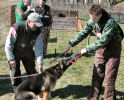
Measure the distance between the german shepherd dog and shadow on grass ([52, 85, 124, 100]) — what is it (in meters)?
0.97

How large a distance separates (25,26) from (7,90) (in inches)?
81.6

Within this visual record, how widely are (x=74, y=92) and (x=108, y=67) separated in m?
1.46

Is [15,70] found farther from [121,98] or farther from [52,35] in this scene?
[52,35]

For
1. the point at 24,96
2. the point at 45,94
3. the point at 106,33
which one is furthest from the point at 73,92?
the point at 106,33

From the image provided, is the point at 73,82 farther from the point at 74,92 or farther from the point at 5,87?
the point at 5,87

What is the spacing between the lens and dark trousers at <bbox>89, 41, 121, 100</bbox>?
12.7 feet

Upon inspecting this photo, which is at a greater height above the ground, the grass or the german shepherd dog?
the german shepherd dog

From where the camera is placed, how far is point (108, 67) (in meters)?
3.94

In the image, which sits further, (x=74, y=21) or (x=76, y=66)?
(x=74, y=21)

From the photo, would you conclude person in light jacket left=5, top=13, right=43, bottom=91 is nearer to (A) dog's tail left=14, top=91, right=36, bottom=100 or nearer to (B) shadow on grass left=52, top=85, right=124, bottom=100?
(A) dog's tail left=14, top=91, right=36, bottom=100

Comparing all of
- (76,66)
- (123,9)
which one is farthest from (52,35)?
(123,9)

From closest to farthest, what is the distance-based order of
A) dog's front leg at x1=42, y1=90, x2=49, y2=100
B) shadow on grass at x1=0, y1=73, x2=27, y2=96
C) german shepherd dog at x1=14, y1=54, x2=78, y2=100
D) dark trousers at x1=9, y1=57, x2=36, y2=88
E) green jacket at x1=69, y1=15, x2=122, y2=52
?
1. green jacket at x1=69, y1=15, x2=122, y2=52
2. german shepherd dog at x1=14, y1=54, x2=78, y2=100
3. dog's front leg at x1=42, y1=90, x2=49, y2=100
4. dark trousers at x1=9, y1=57, x2=36, y2=88
5. shadow on grass at x1=0, y1=73, x2=27, y2=96

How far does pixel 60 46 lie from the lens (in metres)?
8.90

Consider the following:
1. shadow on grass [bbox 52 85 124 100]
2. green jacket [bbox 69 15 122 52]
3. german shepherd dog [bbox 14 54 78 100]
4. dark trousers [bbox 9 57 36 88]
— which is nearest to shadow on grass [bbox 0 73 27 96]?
dark trousers [bbox 9 57 36 88]
